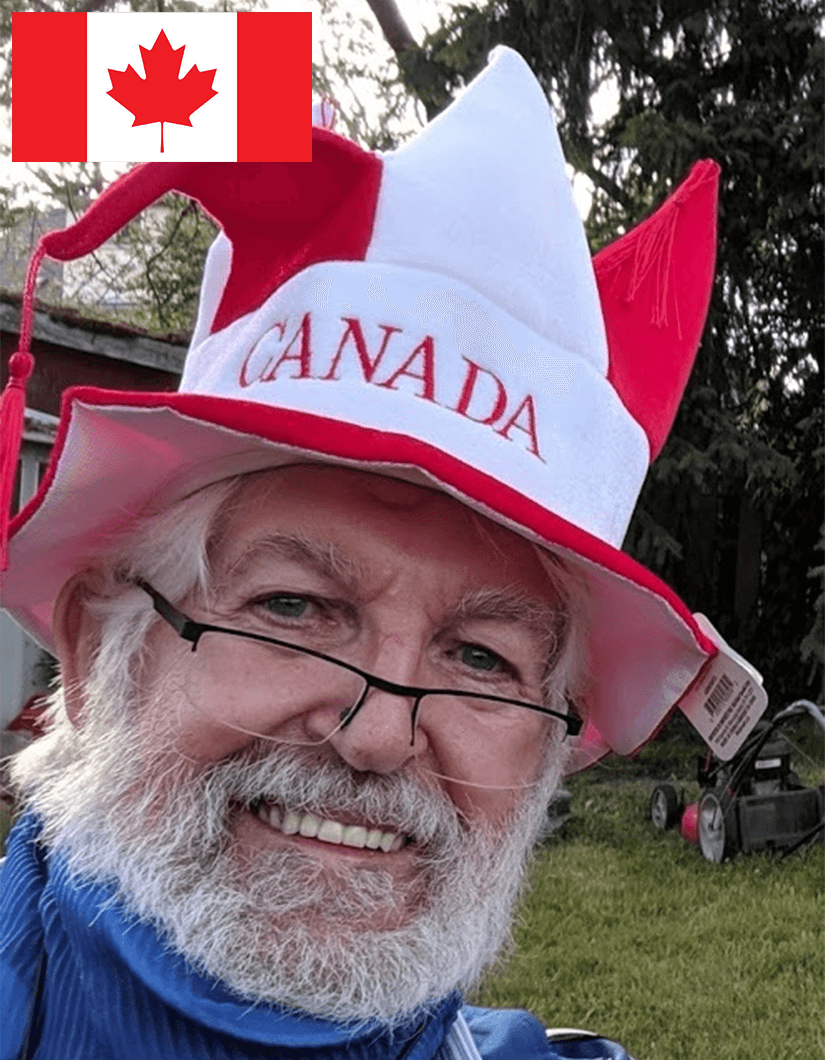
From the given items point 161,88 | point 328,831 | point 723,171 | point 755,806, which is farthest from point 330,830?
point 723,171

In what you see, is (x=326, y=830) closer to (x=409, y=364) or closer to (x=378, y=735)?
(x=378, y=735)

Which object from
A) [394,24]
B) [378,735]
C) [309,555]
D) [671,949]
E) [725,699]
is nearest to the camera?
[378,735]

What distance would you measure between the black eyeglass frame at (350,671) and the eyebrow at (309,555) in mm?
79

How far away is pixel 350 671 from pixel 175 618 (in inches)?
9.7

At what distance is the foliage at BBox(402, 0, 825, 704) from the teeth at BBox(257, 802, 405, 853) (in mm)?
6630

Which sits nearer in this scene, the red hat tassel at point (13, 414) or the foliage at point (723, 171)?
the red hat tassel at point (13, 414)

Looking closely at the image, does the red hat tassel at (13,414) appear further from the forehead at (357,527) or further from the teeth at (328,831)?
the teeth at (328,831)

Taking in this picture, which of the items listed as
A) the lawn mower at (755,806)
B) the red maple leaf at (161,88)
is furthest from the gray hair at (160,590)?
the lawn mower at (755,806)

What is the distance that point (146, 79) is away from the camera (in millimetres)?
2062

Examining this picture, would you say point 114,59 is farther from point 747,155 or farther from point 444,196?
point 747,155

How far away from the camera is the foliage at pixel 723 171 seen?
7789 millimetres

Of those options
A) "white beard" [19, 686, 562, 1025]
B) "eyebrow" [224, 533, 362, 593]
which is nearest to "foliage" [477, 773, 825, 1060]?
"white beard" [19, 686, 562, 1025]

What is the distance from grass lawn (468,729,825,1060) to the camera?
3850mm

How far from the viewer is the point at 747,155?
805 cm
